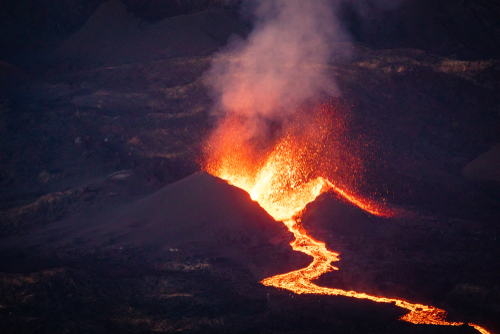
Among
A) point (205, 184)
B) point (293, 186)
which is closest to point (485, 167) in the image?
point (293, 186)

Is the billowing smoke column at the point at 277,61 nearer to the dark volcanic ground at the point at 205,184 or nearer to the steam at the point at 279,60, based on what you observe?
the steam at the point at 279,60

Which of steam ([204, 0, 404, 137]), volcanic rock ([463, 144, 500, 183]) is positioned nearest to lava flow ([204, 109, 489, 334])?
steam ([204, 0, 404, 137])

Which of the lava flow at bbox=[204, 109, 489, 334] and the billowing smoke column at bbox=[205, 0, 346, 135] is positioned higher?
the billowing smoke column at bbox=[205, 0, 346, 135]

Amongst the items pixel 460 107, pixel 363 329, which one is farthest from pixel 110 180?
pixel 460 107

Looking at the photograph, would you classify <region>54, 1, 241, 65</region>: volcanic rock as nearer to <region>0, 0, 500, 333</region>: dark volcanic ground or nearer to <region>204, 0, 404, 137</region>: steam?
<region>0, 0, 500, 333</region>: dark volcanic ground

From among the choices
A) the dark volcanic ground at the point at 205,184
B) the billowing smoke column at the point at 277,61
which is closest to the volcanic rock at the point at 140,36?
the dark volcanic ground at the point at 205,184

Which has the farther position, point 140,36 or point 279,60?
point 140,36

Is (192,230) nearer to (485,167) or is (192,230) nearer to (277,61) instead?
(485,167)
